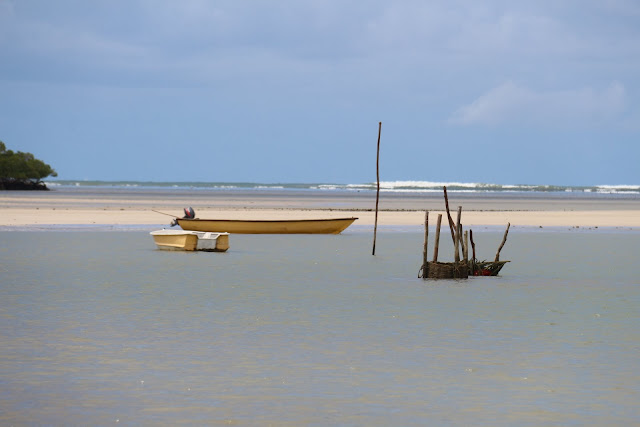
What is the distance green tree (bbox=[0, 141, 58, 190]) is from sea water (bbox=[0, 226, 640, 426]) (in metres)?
116

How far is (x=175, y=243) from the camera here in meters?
33.3

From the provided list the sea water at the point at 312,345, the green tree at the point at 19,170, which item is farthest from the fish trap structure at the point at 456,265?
the green tree at the point at 19,170

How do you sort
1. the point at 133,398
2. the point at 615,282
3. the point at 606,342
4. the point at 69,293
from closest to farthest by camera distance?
1. the point at 133,398
2. the point at 606,342
3. the point at 69,293
4. the point at 615,282

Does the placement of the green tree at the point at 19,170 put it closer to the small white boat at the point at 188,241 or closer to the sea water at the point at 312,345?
the small white boat at the point at 188,241

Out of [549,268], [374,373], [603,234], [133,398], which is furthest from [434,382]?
[603,234]

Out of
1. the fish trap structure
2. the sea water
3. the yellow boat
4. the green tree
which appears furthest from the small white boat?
the green tree

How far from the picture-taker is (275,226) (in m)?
41.6

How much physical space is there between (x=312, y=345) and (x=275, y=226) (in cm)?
2789

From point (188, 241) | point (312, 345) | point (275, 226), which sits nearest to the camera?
point (312, 345)

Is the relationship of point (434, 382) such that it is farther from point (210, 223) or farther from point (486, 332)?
point (210, 223)

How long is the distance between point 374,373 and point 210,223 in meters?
28.2

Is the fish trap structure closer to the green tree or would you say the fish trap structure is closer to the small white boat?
the small white boat

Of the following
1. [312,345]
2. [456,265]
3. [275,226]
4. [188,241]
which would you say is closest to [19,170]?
[275,226]

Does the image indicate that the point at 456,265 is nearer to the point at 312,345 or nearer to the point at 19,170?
the point at 312,345
